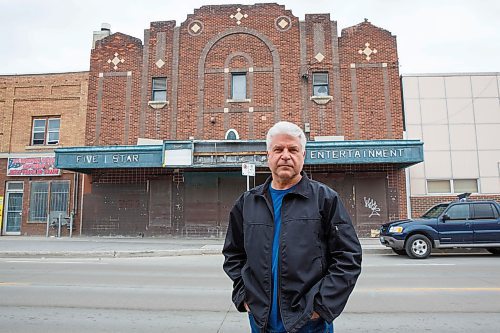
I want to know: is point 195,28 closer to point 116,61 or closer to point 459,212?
point 116,61

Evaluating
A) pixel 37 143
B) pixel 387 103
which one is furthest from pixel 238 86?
pixel 37 143

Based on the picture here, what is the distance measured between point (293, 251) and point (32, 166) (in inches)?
794

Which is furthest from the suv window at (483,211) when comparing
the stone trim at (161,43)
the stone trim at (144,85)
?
the stone trim at (161,43)

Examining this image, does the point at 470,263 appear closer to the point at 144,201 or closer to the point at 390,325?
the point at 390,325

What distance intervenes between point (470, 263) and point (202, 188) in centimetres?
1091

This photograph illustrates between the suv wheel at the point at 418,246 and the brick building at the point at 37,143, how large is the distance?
47.5ft

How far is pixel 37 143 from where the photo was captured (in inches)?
776

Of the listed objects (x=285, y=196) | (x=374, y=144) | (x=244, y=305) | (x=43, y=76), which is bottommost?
(x=244, y=305)

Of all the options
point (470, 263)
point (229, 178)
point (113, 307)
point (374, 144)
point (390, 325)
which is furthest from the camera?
point (229, 178)

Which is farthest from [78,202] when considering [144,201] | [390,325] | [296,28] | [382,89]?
[390,325]

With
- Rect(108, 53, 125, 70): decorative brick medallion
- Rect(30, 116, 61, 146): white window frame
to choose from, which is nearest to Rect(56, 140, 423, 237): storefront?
Rect(30, 116, 61, 146): white window frame

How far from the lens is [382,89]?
60.2ft

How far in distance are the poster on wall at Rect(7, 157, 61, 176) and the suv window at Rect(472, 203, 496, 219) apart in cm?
1748

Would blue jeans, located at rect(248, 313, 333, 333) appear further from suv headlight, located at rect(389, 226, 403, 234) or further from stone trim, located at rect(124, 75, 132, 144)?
stone trim, located at rect(124, 75, 132, 144)
